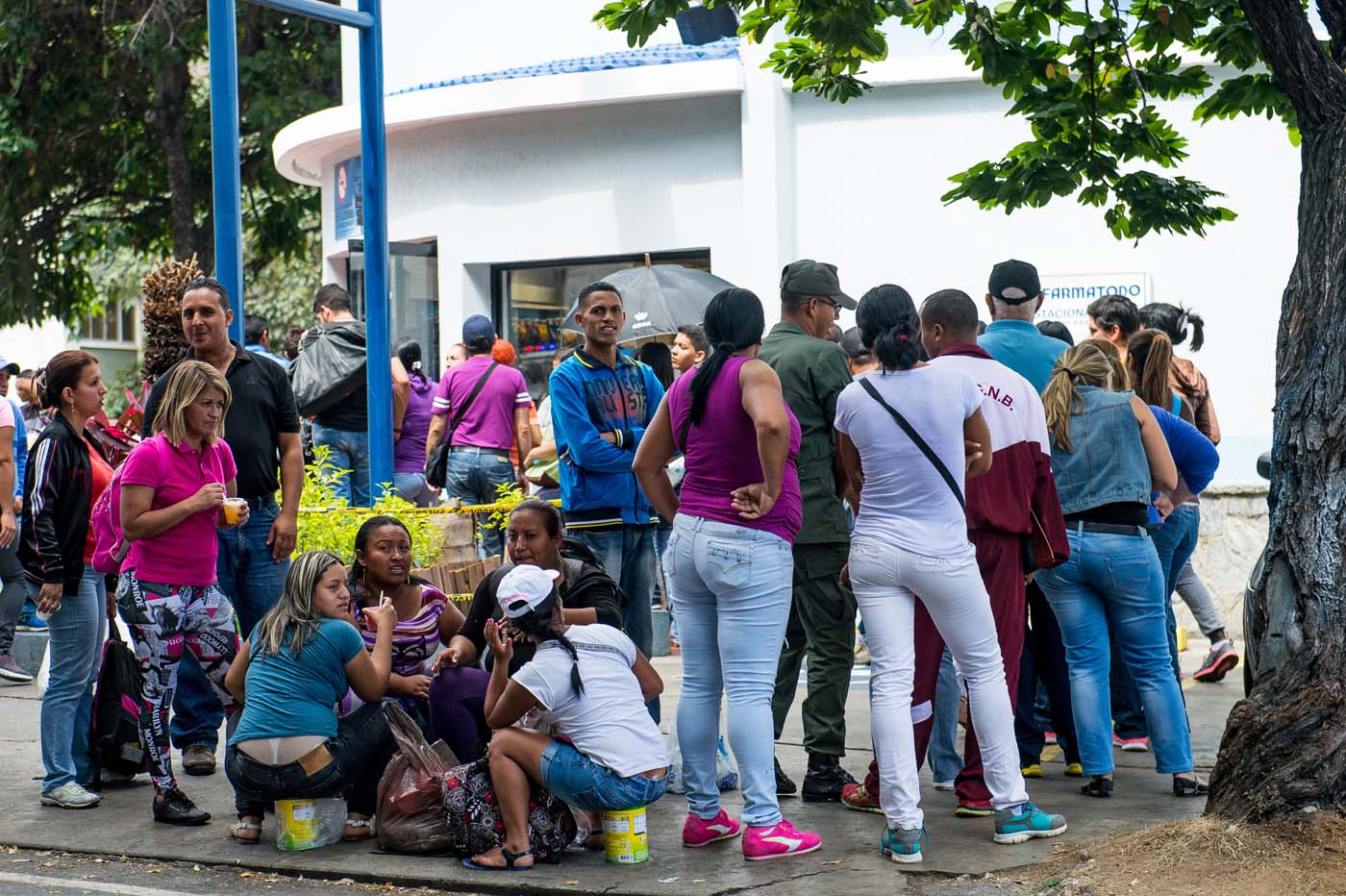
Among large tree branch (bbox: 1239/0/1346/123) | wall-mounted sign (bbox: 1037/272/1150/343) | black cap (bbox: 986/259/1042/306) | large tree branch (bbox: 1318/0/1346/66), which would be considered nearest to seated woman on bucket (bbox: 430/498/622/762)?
black cap (bbox: 986/259/1042/306)

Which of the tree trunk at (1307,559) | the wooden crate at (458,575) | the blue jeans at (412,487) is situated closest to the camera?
the tree trunk at (1307,559)

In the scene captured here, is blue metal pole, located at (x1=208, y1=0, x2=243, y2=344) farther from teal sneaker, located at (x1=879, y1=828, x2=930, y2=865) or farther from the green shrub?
teal sneaker, located at (x1=879, y1=828, x2=930, y2=865)

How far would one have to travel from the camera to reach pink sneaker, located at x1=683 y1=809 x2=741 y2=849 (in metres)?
5.91

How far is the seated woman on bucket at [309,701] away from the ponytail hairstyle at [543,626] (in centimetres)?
73

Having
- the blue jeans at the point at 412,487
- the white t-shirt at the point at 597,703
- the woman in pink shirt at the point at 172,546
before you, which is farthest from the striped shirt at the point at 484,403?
the white t-shirt at the point at 597,703

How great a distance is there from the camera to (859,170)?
13.2 m

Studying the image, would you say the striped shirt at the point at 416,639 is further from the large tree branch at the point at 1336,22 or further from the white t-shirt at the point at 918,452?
the large tree branch at the point at 1336,22

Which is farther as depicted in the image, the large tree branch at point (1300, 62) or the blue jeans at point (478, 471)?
the blue jeans at point (478, 471)

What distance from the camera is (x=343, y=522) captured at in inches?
343

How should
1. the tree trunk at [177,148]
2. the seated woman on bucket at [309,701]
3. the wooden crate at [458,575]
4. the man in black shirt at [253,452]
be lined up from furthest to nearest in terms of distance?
the tree trunk at [177,148] < the wooden crate at [458,575] < the man in black shirt at [253,452] < the seated woman on bucket at [309,701]

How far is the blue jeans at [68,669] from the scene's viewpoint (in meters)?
6.81

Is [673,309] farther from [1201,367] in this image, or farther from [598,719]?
[598,719]

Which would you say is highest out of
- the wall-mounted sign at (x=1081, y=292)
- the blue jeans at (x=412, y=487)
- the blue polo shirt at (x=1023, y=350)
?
the wall-mounted sign at (x=1081, y=292)

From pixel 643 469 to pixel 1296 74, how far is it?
2.74 meters
